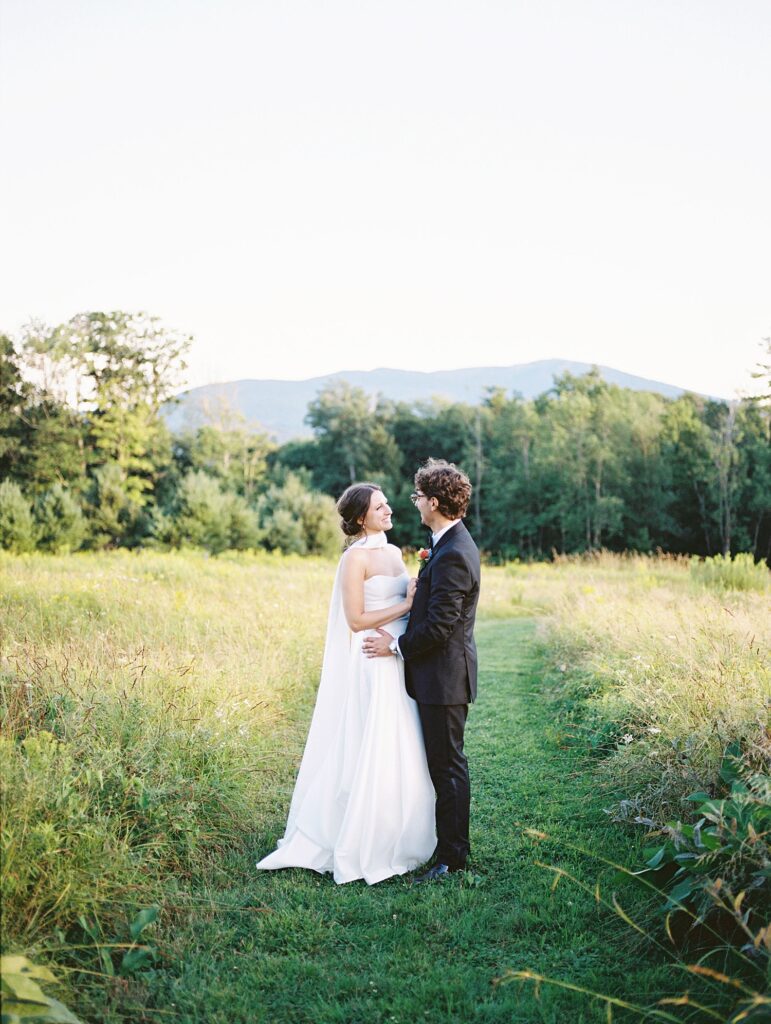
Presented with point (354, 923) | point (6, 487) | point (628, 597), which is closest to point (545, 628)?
point (628, 597)

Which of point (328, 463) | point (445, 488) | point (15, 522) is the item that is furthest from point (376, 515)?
point (328, 463)

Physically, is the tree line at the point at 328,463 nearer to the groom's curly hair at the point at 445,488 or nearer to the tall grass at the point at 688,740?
the tall grass at the point at 688,740

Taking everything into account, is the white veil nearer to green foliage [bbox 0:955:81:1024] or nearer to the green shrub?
green foliage [bbox 0:955:81:1024]

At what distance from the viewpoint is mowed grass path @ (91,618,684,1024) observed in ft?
9.98

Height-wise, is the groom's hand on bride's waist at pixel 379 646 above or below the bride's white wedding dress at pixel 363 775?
above

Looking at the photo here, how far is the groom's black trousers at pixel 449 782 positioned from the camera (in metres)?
4.32

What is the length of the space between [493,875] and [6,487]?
83.1ft

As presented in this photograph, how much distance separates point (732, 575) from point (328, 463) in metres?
39.2

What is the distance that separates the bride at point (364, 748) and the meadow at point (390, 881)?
0.21 meters

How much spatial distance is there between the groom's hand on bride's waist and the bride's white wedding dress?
47 mm

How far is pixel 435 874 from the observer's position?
422 centimetres

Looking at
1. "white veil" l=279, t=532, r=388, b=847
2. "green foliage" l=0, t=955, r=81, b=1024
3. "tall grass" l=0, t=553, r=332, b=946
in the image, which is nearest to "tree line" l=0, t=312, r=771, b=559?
"tall grass" l=0, t=553, r=332, b=946

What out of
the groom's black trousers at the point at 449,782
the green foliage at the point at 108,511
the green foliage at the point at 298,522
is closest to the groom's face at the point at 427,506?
the groom's black trousers at the point at 449,782

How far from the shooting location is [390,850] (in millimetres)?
4312
